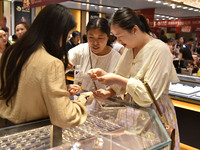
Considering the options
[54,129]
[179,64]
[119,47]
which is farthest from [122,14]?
[179,64]

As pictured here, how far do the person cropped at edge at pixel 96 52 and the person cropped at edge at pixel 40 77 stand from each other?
1.30 meters

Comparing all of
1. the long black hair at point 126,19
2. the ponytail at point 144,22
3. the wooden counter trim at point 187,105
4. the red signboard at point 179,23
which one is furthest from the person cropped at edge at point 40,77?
the red signboard at point 179,23

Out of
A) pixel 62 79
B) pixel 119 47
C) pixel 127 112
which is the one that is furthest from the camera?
pixel 119 47

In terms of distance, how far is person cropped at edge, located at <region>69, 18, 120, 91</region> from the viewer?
2543 millimetres

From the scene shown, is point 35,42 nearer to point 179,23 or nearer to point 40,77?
point 40,77

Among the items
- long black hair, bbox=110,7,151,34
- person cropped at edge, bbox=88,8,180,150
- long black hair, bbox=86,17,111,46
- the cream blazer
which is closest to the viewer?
the cream blazer

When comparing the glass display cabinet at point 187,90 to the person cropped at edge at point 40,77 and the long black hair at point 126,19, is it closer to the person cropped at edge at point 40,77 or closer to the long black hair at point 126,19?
the long black hair at point 126,19

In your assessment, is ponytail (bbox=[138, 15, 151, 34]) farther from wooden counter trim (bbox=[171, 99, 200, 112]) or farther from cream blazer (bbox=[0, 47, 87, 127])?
wooden counter trim (bbox=[171, 99, 200, 112])

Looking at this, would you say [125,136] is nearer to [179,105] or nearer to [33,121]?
[33,121]

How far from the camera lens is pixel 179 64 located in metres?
7.90

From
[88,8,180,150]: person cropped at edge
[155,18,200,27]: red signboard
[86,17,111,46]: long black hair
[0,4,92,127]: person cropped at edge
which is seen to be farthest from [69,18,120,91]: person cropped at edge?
[155,18,200,27]: red signboard

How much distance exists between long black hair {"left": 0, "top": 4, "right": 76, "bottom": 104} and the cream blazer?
0.03 m

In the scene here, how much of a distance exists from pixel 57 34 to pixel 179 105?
2.88m

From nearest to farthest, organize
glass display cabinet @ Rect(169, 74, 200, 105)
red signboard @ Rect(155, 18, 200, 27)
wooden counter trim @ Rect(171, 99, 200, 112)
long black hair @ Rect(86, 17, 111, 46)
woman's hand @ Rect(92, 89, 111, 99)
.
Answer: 1. woman's hand @ Rect(92, 89, 111, 99)
2. long black hair @ Rect(86, 17, 111, 46)
3. wooden counter trim @ Rect(171, 99, 200, 112)
4. glass display cabinet @ Rect(169, 74, 200, 105)
5. red signboard @ Rect(155, 18, 200, 27)
